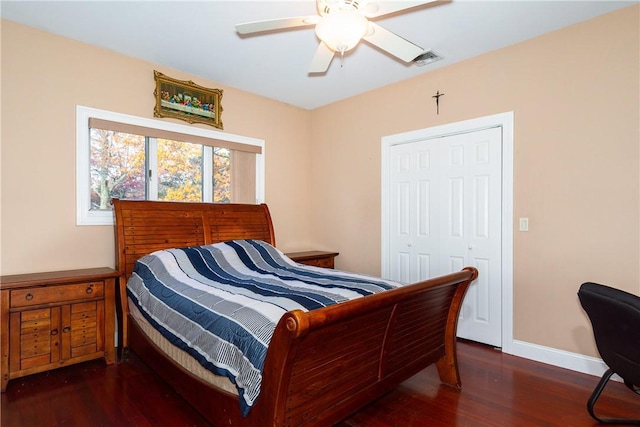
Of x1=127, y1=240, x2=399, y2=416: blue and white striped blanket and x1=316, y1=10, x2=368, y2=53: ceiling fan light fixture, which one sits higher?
x1=316, y1=10, x2=368, y2=53: ceiling fan light fixture

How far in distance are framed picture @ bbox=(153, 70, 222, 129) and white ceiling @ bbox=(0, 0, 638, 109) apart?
0.16 m

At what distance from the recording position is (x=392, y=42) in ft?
7.00

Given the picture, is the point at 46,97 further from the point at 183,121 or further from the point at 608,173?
the point at 608,173

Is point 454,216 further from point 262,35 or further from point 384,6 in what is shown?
point 262,35

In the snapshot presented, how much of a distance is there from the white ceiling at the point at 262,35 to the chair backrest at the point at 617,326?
2.02 meters

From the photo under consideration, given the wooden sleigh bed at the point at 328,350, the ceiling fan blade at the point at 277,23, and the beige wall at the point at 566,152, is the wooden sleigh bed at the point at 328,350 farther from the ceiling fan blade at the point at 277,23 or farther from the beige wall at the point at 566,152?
the ceiling fan blade at the point at 277,23

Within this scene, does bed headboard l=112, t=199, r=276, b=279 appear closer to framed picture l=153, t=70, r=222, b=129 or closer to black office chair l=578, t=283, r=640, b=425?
framed picture l=153, t=70, r=222, b=129

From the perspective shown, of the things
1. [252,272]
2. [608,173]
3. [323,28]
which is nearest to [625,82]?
[608,173]

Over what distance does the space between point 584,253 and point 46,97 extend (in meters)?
4.44

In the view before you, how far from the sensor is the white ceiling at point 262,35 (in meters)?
2.50

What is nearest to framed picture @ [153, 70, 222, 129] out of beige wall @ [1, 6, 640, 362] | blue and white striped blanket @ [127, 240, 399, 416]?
beige wall @ [1, 6, 640, 362]

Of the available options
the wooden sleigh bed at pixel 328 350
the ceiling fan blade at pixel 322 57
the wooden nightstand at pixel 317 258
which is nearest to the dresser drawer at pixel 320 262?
the wooden nightstand at pixel 317 258

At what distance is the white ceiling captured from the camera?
250cm

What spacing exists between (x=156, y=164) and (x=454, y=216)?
301 centimetres
